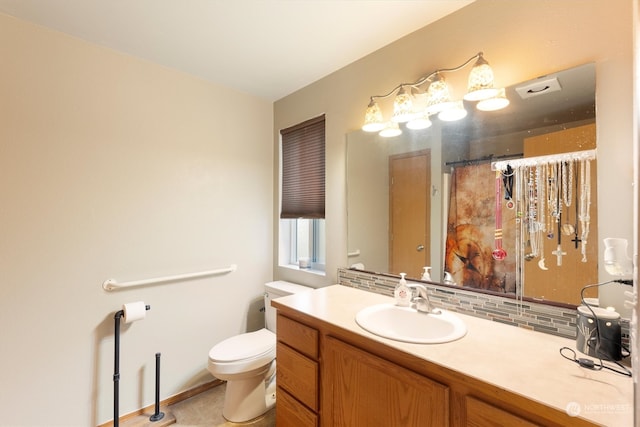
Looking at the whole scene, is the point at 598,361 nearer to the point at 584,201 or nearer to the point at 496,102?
the point at 584,201

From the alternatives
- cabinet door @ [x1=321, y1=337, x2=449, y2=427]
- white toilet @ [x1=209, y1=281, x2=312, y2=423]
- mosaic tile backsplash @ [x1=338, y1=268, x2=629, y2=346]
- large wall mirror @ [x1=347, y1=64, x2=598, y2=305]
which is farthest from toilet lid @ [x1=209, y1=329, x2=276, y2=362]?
mosaic tile backsplash @ [x1=338, y1=268, x2=629, y2=346]

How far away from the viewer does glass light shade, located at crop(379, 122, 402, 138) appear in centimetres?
166

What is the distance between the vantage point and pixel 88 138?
1689 millimetres

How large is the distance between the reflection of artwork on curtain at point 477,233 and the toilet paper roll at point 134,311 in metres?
1.80

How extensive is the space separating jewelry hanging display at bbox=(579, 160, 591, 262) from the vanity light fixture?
0.41m

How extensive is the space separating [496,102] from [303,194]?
143 centimetres

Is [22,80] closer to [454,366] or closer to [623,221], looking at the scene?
[454,366]

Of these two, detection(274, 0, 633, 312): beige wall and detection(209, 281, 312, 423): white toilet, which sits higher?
detection(274, 0, 633, 312): beige wall

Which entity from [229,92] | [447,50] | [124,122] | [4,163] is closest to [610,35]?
[447,50]

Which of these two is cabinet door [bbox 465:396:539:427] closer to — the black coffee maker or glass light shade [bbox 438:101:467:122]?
the black coffee maker

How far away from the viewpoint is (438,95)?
55.2 inches

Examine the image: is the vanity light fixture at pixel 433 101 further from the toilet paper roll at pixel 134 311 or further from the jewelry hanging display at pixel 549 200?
the toilet paper roll at pixel 134 311

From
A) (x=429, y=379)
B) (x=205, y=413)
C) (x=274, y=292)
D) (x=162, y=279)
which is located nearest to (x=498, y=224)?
(x=429, y=379)

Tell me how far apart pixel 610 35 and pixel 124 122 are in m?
2.42
